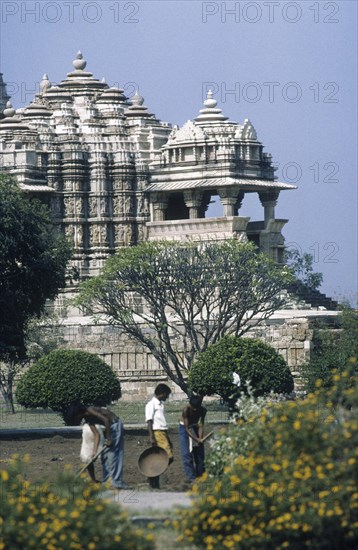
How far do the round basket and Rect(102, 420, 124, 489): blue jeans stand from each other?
825 mm

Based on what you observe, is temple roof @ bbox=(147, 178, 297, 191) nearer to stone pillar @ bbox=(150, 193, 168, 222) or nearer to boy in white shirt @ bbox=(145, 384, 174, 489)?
stone pillar @ bbox=(150, 193, 168, 222)

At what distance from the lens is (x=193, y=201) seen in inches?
2352

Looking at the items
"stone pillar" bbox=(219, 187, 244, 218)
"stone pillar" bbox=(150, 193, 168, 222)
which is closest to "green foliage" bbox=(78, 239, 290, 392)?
"stone pillar" bbox=(219, 187, 244, 218)

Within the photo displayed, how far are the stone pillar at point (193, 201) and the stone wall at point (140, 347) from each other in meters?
7.82

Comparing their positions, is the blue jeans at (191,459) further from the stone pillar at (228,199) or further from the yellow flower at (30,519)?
the stone pillar at (228,199)

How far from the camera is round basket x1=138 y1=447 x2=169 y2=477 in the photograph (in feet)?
77.8

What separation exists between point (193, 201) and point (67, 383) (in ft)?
69.0

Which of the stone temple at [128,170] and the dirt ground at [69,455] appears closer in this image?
the dirt ground at [69,455]

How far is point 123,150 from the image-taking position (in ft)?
203

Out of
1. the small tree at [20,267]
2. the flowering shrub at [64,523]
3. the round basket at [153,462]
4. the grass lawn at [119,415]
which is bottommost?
the flowering shrub at [64,523]

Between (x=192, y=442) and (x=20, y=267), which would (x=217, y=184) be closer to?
(x=20, y=267)

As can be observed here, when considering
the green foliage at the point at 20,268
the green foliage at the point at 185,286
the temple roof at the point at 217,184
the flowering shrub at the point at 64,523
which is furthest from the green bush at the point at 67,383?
the flowering shrub at the point at 64,523

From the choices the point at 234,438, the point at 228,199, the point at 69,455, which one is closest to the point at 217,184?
the point at 228,199

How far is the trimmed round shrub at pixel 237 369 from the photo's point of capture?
39.3 m
